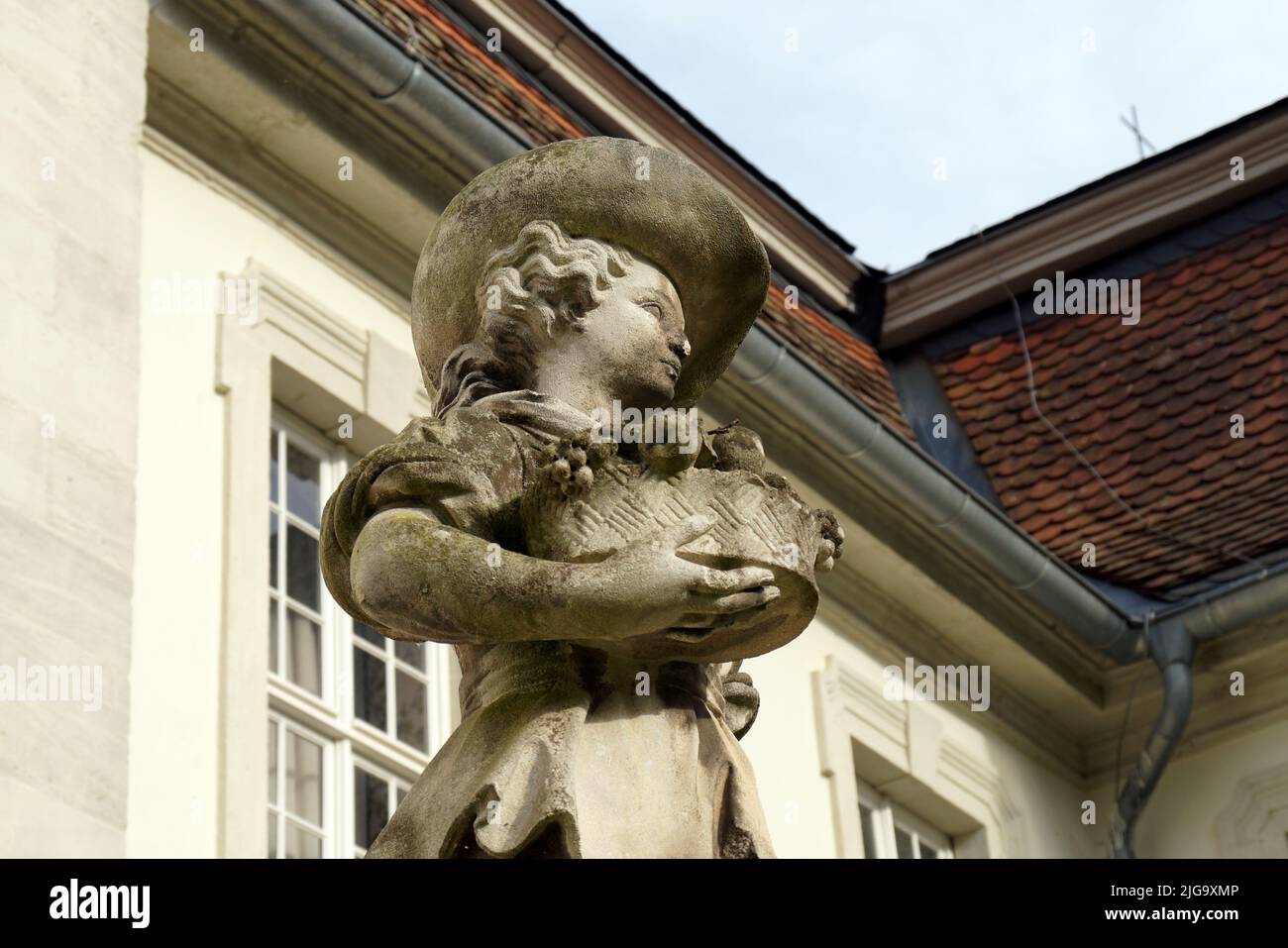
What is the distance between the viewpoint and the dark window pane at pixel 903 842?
15787 mm

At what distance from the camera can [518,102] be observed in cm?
1405

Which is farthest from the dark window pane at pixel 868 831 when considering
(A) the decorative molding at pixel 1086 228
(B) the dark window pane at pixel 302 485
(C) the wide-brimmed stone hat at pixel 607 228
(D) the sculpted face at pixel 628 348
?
(D) the sculpted face at pixel 628 348

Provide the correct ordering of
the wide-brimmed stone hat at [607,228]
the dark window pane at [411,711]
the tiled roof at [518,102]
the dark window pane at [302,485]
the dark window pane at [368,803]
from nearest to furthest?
1. the wide-brimmed stone hat at [607,228]
2. the dark window pane at [368,803]
3. the dark window pane at [411,711]
4. the dark window pane at [302,485]
5. the tiled roof at [518,102]

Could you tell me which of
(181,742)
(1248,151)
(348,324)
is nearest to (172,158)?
(348,324)

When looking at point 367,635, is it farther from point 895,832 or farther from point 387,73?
point 895,832

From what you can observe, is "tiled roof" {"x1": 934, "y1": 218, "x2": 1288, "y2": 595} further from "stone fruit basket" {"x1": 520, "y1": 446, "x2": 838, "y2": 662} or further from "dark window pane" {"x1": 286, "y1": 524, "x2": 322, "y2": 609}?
"stone fruit basket" {"x1": 520, "y1": 446, "x2": 838, "y2": 662}

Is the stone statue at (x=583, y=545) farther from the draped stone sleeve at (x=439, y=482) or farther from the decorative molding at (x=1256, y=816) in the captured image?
the decorative molding at (x=1256, y=816)

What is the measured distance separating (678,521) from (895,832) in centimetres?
1151

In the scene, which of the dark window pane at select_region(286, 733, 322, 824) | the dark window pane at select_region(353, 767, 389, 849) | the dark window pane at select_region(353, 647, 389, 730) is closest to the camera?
the dark window pane at select_region(286, 733, 322, 824)

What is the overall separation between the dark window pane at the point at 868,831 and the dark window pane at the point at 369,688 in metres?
4.13

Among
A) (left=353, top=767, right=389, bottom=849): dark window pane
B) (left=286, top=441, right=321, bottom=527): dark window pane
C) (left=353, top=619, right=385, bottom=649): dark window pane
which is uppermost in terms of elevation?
(left=286, top=441, right=321, bottom=527): dark window pane

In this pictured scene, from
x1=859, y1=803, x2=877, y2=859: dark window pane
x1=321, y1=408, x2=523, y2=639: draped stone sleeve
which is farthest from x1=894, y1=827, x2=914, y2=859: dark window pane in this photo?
x1=321, y1=408, x2=523, y2=639: draped stone sleeve

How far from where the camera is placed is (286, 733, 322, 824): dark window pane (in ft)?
36.6

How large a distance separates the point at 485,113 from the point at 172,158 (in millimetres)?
1286
